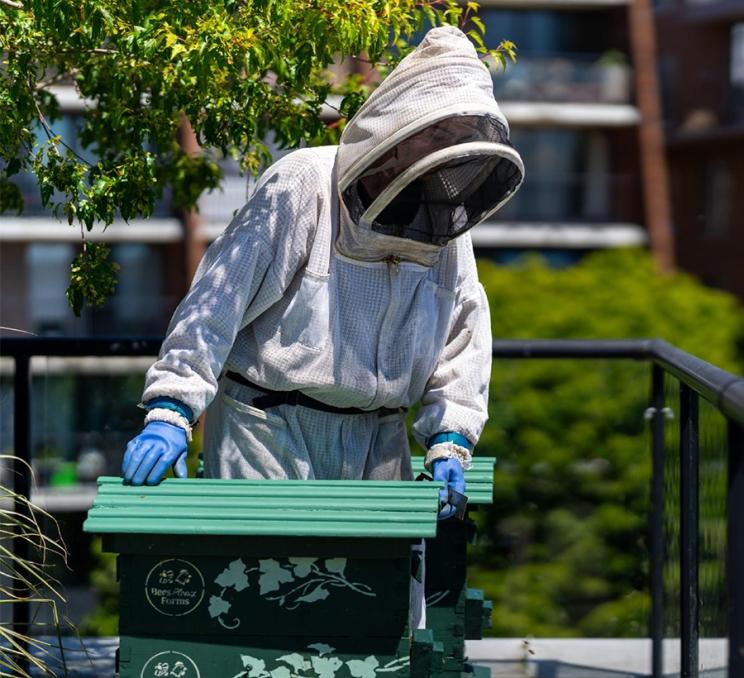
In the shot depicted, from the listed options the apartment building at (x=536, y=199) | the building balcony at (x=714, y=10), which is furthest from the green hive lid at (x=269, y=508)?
the building balcony at (x=714, y=10)

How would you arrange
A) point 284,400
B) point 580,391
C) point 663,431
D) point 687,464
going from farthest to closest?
point 580,391
point 663,431
point 687,464
point 284,400

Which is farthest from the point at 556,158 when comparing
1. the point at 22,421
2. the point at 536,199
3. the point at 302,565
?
the point at 302,565

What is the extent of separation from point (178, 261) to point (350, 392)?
31.6 m

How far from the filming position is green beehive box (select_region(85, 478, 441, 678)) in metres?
2.97

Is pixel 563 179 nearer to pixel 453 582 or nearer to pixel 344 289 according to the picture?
pixel 453 582

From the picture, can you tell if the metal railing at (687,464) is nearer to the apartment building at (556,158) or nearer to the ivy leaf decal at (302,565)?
the ivy leaf decal at (302,565)

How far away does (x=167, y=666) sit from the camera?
298 centimetres

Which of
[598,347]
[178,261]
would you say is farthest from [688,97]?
[598,347]

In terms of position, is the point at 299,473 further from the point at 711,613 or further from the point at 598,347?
the point at 598,347

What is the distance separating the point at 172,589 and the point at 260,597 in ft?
0.56

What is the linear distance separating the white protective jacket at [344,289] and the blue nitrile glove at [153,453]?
0.09 meters

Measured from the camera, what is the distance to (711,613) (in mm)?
3562

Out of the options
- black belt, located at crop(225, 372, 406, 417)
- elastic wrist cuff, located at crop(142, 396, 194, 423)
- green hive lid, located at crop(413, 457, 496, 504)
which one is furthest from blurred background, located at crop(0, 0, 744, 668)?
elastic wrist cuff, located at crop(142, 396, 194, 423)

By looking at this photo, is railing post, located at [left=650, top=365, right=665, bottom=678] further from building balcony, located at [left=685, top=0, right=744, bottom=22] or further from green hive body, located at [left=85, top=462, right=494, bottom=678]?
building balcony, located at [left=685, top=0, right=744, bottom=22]
